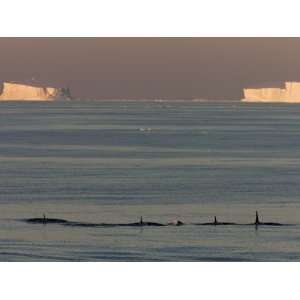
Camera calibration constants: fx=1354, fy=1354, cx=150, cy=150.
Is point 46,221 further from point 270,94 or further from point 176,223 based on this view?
point 270,94

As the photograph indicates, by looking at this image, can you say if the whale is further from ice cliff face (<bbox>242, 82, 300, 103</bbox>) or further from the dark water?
ice cliff face (<bbox>242, 82, 300, 103</bbox>)

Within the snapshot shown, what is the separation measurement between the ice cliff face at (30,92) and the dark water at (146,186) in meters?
2.29

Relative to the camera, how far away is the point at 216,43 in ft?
69.7

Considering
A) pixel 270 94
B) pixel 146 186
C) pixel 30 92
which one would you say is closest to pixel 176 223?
pixel 30 92

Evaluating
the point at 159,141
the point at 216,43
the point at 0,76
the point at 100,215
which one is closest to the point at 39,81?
the point at 0,76

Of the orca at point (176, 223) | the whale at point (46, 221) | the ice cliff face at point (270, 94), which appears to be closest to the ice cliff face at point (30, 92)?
the whale at point (46, 221)

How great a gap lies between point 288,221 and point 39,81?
5383 millimetres

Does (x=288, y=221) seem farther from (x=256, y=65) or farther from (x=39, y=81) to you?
(x=39, y=81)

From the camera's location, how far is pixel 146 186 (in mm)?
31438

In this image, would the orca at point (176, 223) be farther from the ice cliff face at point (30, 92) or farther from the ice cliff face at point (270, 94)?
the ice cliff face at point (30, 92)

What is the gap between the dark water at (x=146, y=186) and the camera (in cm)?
2281

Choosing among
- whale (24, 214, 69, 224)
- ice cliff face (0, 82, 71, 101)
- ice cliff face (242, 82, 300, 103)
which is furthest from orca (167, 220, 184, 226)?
ice cliff face (0, 82, 71, 101)

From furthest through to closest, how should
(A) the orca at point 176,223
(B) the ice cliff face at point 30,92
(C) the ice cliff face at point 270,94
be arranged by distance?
(C) the ice cliff face at point 270,94
(B) the ice cliff face at point 30,92
(A) the orca at point 176,223

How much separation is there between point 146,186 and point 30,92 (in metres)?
5.60
